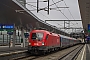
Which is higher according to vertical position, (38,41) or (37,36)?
(37,36)

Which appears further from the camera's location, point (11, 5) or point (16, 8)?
point (16, 8)

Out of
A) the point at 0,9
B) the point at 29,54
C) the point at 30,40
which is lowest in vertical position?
the point at 29,54

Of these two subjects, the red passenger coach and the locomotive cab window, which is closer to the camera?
the red passenger coach

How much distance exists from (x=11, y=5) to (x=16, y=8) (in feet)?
7.76

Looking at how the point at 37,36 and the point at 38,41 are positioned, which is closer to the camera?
the point at 38,41

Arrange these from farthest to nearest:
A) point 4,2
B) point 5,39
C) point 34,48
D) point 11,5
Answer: point 5,39 → point 11,5 → point 4,2 → point 34,48

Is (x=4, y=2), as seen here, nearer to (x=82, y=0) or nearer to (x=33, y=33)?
(x=33, y=33)

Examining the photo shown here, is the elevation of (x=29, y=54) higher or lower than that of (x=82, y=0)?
lower

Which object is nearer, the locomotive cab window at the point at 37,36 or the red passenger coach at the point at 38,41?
the red passenger coach at the point at 38,41

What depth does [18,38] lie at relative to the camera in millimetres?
59656

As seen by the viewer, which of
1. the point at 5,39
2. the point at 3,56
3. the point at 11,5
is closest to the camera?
the point at 3,56

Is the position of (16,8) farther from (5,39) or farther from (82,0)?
(5,39)

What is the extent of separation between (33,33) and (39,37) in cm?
97

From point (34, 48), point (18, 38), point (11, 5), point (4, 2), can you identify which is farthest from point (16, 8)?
point (18, 38)
